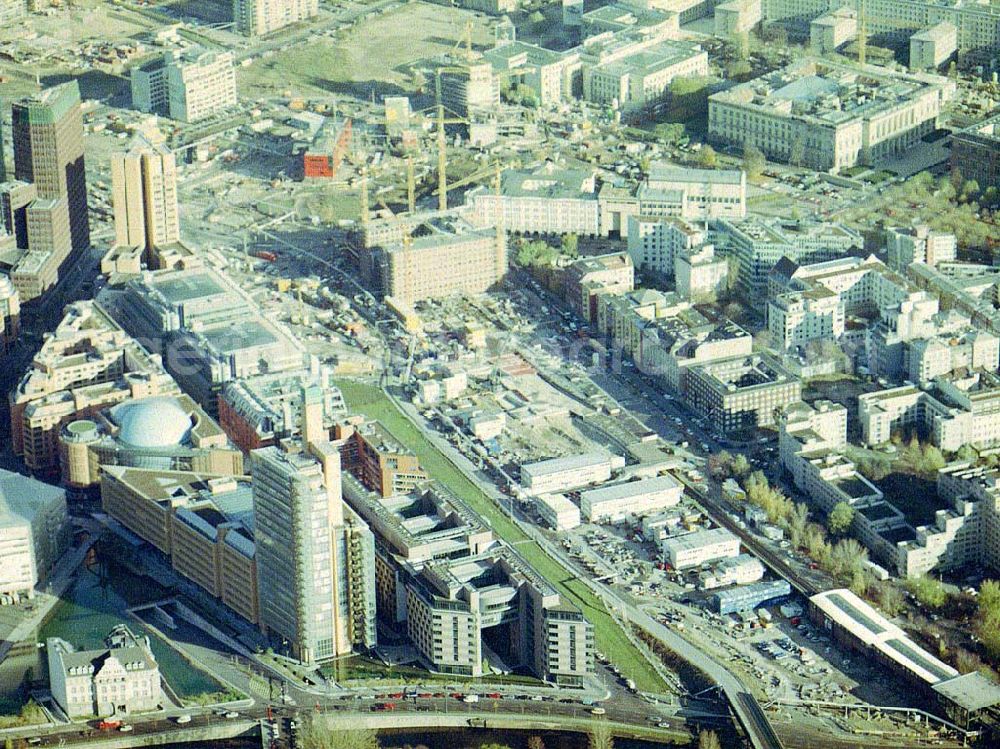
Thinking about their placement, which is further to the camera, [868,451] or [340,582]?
[868,451]

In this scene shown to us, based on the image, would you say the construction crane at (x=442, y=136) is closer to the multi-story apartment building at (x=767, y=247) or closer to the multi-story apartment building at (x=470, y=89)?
the multi-story apartment building at (x=470, y=89)

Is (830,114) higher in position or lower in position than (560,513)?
higher

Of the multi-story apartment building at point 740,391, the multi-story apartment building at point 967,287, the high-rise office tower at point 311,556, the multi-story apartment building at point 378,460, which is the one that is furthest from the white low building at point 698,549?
the multi-story apartment building at point 967,287

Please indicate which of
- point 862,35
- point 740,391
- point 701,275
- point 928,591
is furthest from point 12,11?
point 928,591

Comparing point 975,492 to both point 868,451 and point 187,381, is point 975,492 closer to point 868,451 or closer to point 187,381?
point 868,451

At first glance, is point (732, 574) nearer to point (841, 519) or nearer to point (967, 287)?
point (841, 519)

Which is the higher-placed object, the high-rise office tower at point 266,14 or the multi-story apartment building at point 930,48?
the multi-story apartment building at point 930,48

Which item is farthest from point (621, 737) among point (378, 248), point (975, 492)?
point (378, 248)
